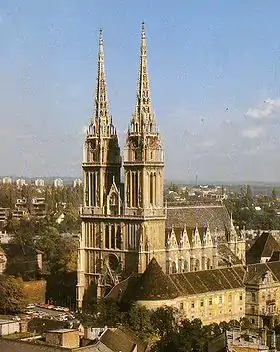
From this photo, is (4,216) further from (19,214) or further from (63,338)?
(63,338)

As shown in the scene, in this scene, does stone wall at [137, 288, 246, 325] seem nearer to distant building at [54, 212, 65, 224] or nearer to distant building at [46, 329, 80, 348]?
distant building at [46, 329, 80, 348]

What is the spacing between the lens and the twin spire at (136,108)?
76.3m

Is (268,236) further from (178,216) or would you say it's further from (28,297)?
(28,297)

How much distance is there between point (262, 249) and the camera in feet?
291

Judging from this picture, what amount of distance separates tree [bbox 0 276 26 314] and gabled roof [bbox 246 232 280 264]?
24219 mm

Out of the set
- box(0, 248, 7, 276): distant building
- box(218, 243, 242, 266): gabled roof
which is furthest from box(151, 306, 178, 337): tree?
box(0, 248, 7, 276): distant building

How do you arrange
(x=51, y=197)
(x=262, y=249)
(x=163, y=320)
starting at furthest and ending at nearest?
(x=51, y=197)
(x=262, y=249)
(x=163, y=320)

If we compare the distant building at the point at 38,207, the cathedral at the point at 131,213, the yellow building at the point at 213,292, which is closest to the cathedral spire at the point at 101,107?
the cathedral at the point at 131,213

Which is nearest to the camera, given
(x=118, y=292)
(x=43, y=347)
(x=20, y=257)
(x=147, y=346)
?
(x=43, y=347)

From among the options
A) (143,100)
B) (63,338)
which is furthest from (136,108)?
(63,338)

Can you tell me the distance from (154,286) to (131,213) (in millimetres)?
9734

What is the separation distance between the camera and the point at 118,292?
225 ft

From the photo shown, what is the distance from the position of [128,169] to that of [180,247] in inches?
308

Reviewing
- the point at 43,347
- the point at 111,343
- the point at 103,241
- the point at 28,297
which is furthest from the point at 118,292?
the point at 43,347
